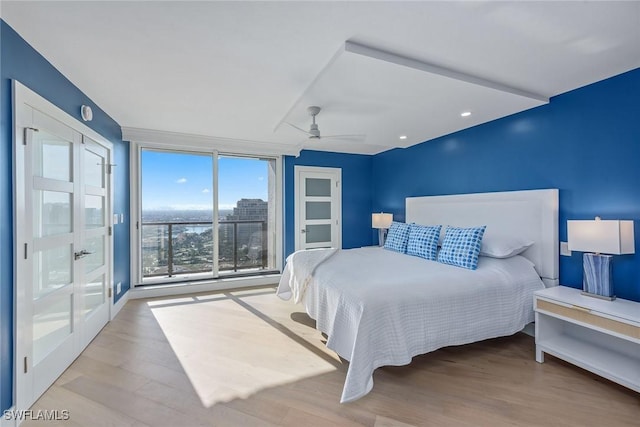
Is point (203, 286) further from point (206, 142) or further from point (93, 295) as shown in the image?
point (206, 142)

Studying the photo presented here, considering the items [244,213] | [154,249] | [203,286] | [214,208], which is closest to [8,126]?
[214,208]

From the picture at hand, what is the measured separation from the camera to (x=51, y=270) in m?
2.22

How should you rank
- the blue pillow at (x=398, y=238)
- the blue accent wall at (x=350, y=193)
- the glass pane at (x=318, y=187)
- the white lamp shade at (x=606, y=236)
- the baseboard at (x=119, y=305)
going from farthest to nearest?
1. the glass pane at (x=318, y=187)
2. the blue accent wall at (x=350, y=193)
3. the blue pillow at (x=398, y=238)
4. the baseboard at (x=119, y=305)
5. the white lamp shade at (x=606, y=236)

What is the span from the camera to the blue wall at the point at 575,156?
94.0 inches

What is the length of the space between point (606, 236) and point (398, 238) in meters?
2.03

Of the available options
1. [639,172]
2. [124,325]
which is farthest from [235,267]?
[639,172]

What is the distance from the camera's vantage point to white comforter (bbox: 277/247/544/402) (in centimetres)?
205

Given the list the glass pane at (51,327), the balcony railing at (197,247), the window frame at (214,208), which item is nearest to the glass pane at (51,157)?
the glass pane at (51,327)

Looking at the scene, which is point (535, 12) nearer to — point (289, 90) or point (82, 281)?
point (289, 90)

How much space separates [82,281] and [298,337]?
2121 millimetres

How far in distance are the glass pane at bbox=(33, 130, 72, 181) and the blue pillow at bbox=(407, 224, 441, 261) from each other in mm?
3563

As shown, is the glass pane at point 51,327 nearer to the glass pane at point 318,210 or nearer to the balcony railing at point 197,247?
the balcony railing at point 197,247

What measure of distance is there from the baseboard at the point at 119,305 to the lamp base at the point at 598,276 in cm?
492

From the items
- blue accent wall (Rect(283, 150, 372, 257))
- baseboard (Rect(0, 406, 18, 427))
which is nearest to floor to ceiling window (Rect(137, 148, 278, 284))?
blue accent wall (Rect(283, 150, 372, 257))
